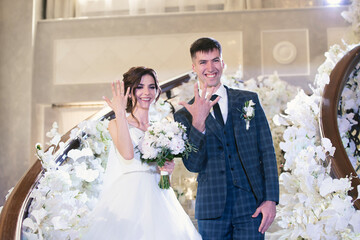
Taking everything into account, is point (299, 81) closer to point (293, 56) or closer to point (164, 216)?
point (293, 56)

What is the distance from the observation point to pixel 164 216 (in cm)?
263

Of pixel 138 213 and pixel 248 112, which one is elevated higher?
pixel 248 112

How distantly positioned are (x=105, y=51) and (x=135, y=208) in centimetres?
591

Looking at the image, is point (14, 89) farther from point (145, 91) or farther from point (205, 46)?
point (205, 46)

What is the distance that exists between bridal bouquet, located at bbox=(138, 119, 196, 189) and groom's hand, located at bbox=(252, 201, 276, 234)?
0.47 metres

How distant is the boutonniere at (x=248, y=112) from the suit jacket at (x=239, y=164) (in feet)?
0.08

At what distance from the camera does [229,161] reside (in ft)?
7.81

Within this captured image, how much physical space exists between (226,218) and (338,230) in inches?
24.0

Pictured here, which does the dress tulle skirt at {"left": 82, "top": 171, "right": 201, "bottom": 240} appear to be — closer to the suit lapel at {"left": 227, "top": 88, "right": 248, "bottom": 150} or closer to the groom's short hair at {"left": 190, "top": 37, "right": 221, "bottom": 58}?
the suit lapel at {"left": 227, "top": 88, "right": 248, "bottom": 150}

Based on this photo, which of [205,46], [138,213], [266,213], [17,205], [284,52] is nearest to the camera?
[266,213]

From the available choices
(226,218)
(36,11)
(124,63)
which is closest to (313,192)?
(226,218)

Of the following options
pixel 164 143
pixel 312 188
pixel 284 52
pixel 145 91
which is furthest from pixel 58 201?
pixel 284 52

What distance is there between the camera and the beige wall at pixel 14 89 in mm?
7973

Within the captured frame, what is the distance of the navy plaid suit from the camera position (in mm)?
2285
